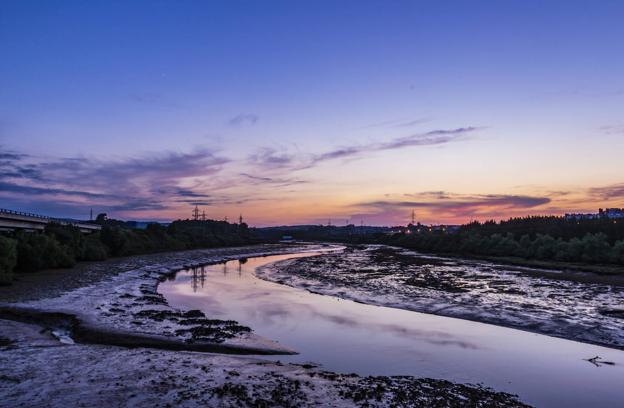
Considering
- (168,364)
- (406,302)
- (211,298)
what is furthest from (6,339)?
(406,302)

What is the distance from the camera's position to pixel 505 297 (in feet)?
104

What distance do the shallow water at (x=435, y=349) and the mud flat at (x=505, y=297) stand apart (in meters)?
1.74

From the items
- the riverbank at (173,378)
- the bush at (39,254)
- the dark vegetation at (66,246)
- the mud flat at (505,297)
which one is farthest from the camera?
the bush at (39,254)

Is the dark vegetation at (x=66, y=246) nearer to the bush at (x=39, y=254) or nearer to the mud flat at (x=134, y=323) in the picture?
the bush at (x=39, y=254)

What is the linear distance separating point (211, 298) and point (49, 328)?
46.2 ft

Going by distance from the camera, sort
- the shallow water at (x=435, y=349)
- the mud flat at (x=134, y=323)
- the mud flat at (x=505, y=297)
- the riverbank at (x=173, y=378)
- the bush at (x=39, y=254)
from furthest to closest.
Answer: the bush at (x=39, y=254), the mud flat at (x=505, y=297), the mud flat at (x=134, y=323), the shallow water at (x=435, y=349), the riverbank at (x=173, y=378)

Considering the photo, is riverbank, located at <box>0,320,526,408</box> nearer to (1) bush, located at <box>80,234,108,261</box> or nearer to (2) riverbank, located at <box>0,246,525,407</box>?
(2) riverbank, located at <box>0,246,525,407</box>

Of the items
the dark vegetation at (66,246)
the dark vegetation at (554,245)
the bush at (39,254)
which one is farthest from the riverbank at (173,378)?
the dark vegetation at (554,245)

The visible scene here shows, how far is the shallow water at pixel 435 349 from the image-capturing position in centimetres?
1366

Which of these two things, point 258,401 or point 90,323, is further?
point 90,323

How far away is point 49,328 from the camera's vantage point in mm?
19484

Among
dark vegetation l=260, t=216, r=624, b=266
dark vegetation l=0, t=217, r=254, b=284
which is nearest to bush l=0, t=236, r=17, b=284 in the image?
dark vegetation l=0, t=217, r=254, b=284

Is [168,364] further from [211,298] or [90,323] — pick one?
[211,298]

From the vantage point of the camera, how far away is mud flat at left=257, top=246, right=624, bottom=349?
868 inches
